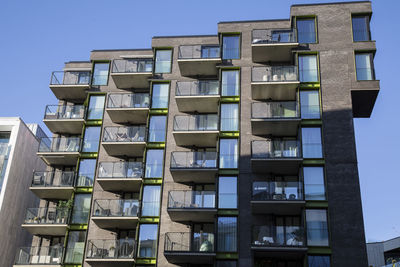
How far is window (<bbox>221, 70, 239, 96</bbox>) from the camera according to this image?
121 feet

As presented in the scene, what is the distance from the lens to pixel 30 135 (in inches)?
1698

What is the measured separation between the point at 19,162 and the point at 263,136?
1910 cm

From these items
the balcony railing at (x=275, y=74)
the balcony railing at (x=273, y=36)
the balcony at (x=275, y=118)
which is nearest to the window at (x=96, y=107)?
the balcony at (x=275, y=118)

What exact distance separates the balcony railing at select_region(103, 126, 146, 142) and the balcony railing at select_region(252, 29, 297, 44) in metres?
9.89

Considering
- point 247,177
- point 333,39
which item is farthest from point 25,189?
point 333,39

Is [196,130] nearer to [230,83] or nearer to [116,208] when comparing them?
[230,83]

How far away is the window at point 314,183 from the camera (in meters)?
32.0

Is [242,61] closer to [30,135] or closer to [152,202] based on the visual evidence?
[152,202]

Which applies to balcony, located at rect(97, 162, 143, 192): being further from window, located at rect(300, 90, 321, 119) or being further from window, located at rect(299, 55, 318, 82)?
window, located at rect(299, 55, 318, 82)

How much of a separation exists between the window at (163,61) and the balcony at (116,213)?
9995 mm

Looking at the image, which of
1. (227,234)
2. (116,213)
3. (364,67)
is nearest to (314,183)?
(227,234)

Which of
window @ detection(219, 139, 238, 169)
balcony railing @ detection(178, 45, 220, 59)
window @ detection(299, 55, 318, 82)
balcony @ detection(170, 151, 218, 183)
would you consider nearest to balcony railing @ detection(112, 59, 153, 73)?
balcony railing @ detection(178, 45, 220, 59)

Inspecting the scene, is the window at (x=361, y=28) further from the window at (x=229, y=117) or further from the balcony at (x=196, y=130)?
the balcony at (x=196, y=130)

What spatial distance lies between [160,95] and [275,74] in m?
8.23
